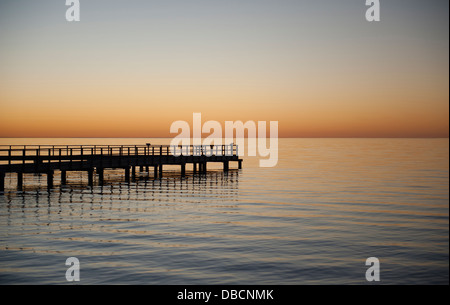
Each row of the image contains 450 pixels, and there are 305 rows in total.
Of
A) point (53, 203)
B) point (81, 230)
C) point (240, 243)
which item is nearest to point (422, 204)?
point (240, 243)

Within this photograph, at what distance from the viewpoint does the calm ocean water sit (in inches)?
616

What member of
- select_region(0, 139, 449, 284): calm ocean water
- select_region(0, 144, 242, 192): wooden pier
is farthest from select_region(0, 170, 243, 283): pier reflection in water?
select_region(0, 144, 242, 192): wooden pier

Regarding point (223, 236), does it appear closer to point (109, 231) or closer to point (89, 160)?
point (109, 231)

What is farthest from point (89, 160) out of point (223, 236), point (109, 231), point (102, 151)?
point (223, 236)

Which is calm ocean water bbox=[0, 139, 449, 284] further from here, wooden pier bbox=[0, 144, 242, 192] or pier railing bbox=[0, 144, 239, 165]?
pier railing bbox=[0, 144, 239, 165]

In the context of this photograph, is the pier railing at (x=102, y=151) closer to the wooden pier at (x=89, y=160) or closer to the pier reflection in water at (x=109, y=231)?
the wooden pier at (x=89, y=160)

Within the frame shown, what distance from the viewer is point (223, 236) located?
21.7 m

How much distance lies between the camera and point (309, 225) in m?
24.5

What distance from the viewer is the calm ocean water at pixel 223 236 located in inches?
616

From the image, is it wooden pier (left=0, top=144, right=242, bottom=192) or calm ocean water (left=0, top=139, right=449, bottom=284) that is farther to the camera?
wooden pier (left=0, top=144, right=242, bottom=192)

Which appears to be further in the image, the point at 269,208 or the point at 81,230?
the point at 269,208

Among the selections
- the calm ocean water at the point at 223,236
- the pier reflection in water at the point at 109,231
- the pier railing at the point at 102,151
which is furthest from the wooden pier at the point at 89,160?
the calm ocean water at the point at 223,236
